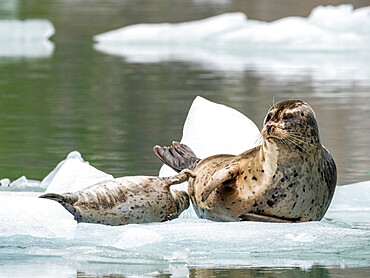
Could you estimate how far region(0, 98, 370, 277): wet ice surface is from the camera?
19.1ft

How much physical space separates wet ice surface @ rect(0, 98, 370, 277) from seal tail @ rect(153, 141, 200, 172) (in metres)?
1.02

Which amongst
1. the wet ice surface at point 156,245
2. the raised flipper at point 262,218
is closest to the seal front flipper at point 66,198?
the wet ice surface at point 156,245

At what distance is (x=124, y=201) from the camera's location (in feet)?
23.7

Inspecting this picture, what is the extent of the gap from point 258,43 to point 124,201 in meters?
20.5

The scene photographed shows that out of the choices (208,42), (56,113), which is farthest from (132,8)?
(56,113)

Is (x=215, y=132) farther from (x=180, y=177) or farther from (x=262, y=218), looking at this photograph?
(x=262, y=218)

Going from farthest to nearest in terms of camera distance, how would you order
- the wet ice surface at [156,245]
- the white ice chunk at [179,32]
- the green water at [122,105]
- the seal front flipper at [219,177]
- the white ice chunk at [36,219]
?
the white ice chunk at [179,32], the green water at [122,105], the seal front flipper at [219,177], the white ice chunk at [36,219], the wet ice surface at [156,245]

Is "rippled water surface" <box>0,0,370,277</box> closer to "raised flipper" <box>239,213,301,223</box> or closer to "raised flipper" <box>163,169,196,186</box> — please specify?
"raised flipper" <box>239,213,301,223</box>

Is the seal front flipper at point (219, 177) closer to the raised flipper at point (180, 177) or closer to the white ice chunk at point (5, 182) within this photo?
the raised flipper at point (180, 177)

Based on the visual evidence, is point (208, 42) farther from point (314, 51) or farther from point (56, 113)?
point (56, 113)

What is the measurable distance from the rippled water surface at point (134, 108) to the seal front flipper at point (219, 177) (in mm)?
796

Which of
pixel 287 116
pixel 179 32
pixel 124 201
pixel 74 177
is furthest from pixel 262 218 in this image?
pixel 179 32

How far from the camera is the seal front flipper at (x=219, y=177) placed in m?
7.02

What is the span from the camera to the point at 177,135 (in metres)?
12.8
